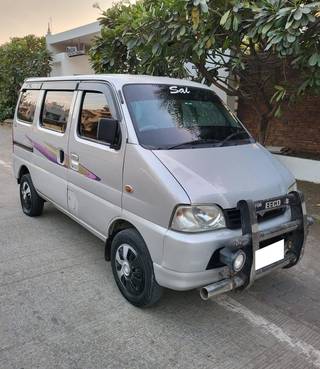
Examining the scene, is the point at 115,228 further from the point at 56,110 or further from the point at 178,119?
the point at 56,110

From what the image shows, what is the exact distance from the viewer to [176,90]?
151 inches

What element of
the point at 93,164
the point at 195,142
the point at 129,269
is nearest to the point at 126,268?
the point at 129,269

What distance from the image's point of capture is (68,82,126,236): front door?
338cm

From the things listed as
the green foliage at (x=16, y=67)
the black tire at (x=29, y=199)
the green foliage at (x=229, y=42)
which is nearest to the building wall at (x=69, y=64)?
the green foliage at (x=16, y=67)

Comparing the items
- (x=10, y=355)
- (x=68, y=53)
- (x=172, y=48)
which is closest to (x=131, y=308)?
(x=10, y=355)

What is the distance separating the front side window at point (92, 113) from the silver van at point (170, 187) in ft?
0.05

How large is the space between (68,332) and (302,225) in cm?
203

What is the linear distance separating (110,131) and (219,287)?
1.54 metres

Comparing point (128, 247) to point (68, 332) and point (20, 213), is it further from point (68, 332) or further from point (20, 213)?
point (20, 213)

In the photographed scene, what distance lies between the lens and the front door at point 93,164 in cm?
338

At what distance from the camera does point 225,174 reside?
3020 millimetres

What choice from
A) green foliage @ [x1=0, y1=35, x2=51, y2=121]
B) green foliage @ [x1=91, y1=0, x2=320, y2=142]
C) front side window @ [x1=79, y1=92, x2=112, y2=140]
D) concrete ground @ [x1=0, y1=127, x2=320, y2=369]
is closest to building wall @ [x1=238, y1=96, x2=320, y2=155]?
green foliage @ [x1=91, y1=0, x2=320, y2=142]

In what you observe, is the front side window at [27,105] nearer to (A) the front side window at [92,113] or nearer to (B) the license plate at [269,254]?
(A) the front side window at [92,113]

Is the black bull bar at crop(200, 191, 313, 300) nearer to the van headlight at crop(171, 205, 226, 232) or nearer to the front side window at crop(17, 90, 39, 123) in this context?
the van headlight at crop(171, 205, 226, 232)
